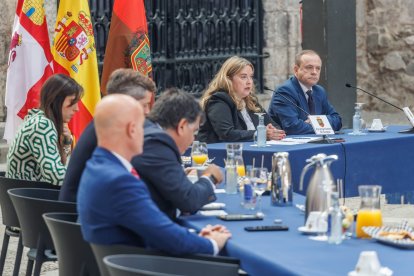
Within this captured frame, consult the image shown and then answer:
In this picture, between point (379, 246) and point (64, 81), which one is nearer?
point (379, 246)

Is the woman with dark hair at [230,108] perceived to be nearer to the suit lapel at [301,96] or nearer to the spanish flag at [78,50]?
the suit lapel at [301,96]

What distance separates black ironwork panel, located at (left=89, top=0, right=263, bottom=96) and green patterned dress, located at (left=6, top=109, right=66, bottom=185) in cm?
724

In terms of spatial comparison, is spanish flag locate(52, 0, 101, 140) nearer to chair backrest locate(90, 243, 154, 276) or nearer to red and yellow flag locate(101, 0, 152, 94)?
red and yellow flag locate(101, 0, 152, 94)

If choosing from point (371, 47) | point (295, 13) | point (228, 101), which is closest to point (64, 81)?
point (228, 101)

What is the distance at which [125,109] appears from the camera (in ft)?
15.2

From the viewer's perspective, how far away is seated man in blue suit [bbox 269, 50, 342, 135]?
32.2 feet

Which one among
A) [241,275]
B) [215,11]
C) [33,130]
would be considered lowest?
[241,275]

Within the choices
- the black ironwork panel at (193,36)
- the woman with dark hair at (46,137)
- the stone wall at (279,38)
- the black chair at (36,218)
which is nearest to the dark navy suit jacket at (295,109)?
the woman with dark hair at (46,137)

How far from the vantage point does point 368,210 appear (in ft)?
16.6

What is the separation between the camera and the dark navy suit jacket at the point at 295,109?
9.74 metres

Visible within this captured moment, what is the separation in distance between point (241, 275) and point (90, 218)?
733 millimetres

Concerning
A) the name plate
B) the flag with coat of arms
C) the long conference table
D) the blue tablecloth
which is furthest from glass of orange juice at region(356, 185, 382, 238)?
the flag with coat of arms

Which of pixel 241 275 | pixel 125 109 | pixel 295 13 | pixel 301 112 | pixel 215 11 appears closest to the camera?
pixel 125 109

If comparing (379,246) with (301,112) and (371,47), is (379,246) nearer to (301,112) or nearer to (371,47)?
(301,112)
